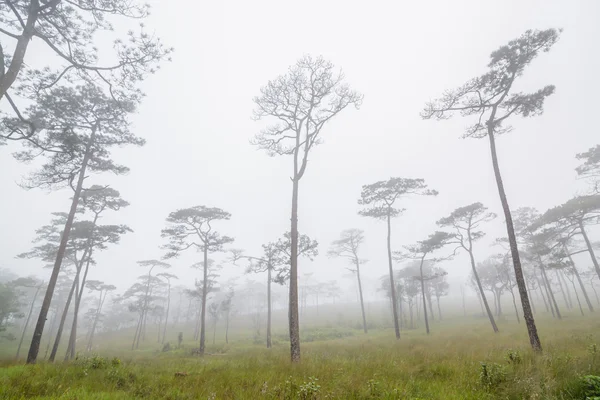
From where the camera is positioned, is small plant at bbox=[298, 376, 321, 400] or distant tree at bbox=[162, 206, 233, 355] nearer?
small plant at bbox=[298, 376, 321, 400]

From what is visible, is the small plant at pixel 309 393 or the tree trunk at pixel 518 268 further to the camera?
the tree trunk at pixel 518 268

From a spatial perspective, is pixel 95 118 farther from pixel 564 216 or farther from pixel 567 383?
pixel 564 216

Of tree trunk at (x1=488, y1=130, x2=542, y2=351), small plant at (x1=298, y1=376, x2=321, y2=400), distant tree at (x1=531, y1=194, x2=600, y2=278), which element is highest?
distant tree at (x1=531, y1=194, x2=600, y2=278)

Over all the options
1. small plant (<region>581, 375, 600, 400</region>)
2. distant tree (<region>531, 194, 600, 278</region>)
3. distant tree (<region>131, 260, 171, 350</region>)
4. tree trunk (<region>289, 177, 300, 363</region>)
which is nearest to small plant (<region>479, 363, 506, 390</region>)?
small plant (<region>581, 375, 600, 400</region>)

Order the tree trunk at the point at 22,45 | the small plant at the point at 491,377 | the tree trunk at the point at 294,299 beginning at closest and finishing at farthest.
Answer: the small plant at the point at 491,377 → the tree trunk at the point at 22,45 → the tree trunk at the point at 294,299

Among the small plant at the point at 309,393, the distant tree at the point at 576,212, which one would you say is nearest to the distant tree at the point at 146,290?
the small plant at the point at 309,393

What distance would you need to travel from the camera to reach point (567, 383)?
4.48m

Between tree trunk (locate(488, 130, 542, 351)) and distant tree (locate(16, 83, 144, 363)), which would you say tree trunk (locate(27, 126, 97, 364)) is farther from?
tree trunk (locate(488, 130, 542, 351))

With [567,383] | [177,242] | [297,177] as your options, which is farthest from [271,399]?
[177,242]

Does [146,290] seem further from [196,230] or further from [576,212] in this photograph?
[576,212]

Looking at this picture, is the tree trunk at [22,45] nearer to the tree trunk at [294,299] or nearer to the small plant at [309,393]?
the tree trunk at [294,299]

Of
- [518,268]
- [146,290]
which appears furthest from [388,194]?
[146,290]

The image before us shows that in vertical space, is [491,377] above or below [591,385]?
below

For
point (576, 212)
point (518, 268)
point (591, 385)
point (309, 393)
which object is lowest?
point (309, 393)
